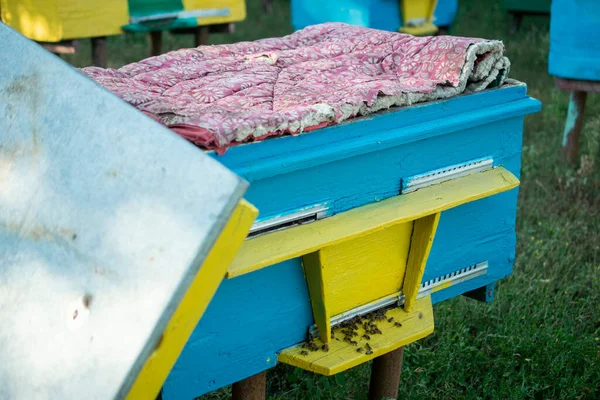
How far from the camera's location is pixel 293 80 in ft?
7.47

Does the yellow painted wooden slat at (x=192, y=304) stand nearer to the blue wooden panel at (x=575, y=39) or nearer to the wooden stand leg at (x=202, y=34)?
the blue wooden panel at (x=575, y=39)

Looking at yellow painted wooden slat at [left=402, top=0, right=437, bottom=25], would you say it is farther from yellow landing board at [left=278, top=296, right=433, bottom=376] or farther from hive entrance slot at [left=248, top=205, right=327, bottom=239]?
hive entrance slot at [left=248, top=205, right=327, bottom=239]

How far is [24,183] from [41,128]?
0.38 feet

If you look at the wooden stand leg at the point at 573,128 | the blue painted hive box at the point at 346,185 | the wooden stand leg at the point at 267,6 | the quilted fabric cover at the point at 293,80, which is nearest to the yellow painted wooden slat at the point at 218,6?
the wooden stand leg at the point at 573,128

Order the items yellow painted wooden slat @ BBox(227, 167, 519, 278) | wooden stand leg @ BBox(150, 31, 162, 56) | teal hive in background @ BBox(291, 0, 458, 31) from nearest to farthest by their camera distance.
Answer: yellow painted wooden slat @ BBox(227, 167, 519, 278) < teal hive in background @ BBox(291, 0, 458, 31) < wooden stand leg @ BBox(150, 31, 162, 56)

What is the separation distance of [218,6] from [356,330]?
4581mm

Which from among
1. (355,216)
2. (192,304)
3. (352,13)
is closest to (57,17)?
(352,13)

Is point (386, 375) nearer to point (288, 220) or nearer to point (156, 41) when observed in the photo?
point (288, 220)

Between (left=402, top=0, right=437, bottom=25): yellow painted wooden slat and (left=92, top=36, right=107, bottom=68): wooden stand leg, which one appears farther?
(left=402, top=0, right=437, bottom=25): yellow painted wooden slat

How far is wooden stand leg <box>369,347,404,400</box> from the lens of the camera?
7.93ft

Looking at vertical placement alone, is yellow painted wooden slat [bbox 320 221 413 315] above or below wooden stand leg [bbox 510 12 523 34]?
above

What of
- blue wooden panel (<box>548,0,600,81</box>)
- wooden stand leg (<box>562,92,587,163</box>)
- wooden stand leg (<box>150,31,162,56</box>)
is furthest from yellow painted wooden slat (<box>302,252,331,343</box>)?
wooden stand leg (<box>150,31,162,56</box>)

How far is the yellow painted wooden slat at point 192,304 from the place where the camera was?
1.24m

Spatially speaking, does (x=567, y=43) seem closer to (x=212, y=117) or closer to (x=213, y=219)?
(x=212, y=117)
